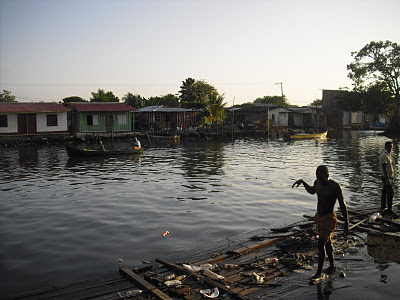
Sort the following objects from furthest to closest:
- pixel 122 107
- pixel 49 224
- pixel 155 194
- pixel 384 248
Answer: pixel 122 107 → pixel 155 194 → pixel 49 224 → pixel 384 248

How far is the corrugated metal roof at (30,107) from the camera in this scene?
39463 millimetres

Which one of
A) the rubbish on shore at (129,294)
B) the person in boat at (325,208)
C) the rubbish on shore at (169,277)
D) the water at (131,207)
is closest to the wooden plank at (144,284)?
the rubbish on shore at (129,294)

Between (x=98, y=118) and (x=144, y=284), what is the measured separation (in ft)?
136

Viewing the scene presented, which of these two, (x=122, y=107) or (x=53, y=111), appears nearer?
(x=53, y=111)

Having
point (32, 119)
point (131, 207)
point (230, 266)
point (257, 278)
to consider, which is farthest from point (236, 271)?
point (32, 119)

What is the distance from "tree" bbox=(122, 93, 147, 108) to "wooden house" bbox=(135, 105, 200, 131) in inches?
418

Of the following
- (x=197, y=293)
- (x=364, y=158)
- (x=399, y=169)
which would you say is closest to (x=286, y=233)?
(x=197, y=293)

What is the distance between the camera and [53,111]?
4150 cm

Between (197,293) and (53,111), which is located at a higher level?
(53,111)

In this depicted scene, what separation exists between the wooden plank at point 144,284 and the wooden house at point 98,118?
38501 millimetres

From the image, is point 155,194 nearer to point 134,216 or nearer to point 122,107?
point 134,216

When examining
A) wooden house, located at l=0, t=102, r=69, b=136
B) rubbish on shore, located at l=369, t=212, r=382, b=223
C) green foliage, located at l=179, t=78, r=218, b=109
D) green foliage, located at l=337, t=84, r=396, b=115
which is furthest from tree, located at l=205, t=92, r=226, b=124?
rubbish on shore, located at l=369, t=212, r=382, b=223

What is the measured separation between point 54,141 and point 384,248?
39.1 m

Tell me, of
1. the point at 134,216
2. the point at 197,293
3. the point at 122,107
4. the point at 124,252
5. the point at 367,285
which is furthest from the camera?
the point at 122,107
